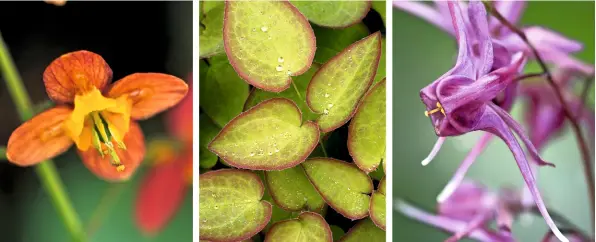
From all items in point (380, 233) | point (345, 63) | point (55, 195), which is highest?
point (345, 63)

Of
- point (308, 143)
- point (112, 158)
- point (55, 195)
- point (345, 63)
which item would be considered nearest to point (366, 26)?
point (345, 63)

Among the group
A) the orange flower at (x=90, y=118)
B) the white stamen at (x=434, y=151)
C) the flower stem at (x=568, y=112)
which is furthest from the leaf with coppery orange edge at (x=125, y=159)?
the flower stem at (x=568, y=112)

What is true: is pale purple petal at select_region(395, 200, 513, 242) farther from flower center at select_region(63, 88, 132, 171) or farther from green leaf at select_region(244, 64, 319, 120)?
flower center at select_region(63, 88, 132, 171)

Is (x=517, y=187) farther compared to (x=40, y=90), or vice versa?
(x=517, y=187)

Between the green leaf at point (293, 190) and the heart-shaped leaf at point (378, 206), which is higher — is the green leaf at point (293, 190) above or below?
above

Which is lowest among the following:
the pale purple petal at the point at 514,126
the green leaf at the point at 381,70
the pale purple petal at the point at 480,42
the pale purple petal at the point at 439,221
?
the pale purple petal at the point at 439,221

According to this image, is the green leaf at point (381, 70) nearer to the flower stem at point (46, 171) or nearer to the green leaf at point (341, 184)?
the green leaf at point (341, 184)

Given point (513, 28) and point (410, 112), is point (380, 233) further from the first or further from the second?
point (513, 28)
